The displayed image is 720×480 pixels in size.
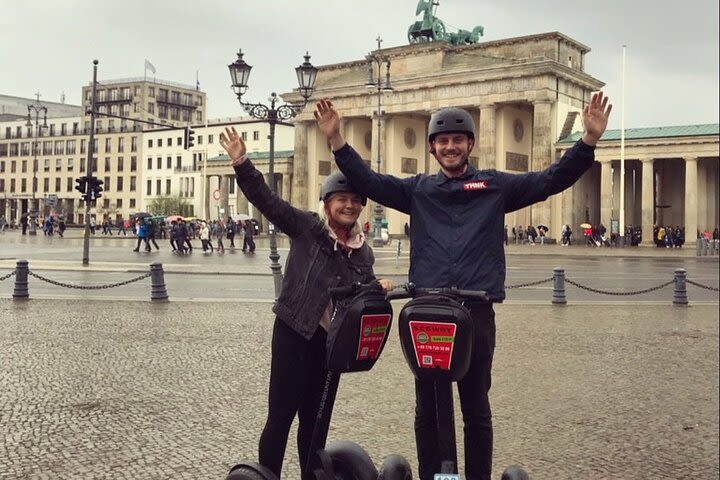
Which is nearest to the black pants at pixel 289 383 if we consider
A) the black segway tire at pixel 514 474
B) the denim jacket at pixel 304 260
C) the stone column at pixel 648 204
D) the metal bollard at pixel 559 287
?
the denim jacket at pixel 304 260

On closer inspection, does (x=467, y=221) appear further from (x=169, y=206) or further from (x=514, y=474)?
(x=169, y=206)

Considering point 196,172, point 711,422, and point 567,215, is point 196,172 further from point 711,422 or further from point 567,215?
point 711,422

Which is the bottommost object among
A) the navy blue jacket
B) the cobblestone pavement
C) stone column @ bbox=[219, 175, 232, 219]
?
the cobblestone pavement

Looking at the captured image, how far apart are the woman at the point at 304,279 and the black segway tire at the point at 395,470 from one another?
415 mm

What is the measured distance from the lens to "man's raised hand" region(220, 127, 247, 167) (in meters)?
4.11

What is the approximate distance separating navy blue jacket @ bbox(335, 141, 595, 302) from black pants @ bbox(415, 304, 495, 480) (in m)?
0.23

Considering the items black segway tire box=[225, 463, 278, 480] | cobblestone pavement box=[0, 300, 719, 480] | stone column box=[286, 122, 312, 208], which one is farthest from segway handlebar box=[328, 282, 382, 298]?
stone column box=[286, 122, 312, 208]

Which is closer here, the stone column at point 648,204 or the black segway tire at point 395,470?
the black segway tire at point 395,470

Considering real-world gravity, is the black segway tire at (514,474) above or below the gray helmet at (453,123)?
below

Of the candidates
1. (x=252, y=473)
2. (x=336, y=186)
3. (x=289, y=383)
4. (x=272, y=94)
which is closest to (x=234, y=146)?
(x=336, y=186)

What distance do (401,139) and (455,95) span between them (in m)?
7.91

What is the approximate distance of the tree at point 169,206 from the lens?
92688 mm

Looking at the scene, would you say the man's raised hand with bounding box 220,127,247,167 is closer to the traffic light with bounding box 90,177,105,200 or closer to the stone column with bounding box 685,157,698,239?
the traffic light with bounding box 90,177,105,200

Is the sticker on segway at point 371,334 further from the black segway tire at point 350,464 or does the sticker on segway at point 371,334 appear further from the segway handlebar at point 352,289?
the black segway tire at point 350,464
